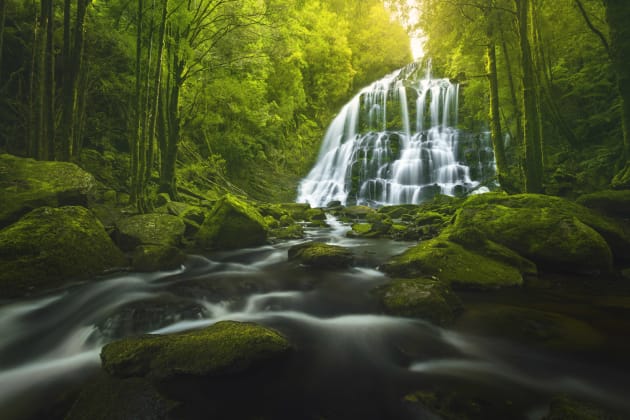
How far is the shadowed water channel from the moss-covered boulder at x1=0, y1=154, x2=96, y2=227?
214cm

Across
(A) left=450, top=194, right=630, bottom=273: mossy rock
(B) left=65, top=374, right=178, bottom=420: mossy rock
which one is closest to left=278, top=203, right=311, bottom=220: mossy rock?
(A) left=450, top=194, right=630, bottom=273: mossy rock

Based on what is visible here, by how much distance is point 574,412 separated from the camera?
2158 millimetres

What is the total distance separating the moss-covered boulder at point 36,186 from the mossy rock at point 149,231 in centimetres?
95

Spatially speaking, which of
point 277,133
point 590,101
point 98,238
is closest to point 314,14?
point 277,133

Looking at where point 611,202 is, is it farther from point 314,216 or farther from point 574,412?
point 314,216

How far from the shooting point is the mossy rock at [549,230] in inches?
214

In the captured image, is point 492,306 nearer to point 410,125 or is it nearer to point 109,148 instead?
point 109,148

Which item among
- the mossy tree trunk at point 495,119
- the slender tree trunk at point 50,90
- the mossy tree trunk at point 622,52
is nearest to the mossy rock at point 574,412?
the mossy tree trunk at point 622,52

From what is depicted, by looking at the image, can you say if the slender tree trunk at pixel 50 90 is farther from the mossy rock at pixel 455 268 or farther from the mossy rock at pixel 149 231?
the mossy rock at pixel 455 268

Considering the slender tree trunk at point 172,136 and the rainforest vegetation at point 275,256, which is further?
the slender tree trunk at point 172,136

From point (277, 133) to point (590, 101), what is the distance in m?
17.0

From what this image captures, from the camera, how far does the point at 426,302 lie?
4.00 meters

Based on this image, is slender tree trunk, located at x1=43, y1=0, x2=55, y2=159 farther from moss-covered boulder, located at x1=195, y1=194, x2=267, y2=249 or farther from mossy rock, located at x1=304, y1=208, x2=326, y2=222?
mossy rock, located at x1=304, y1=208, x2=326, y2=222

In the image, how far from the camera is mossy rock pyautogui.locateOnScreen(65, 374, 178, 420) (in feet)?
7.39
